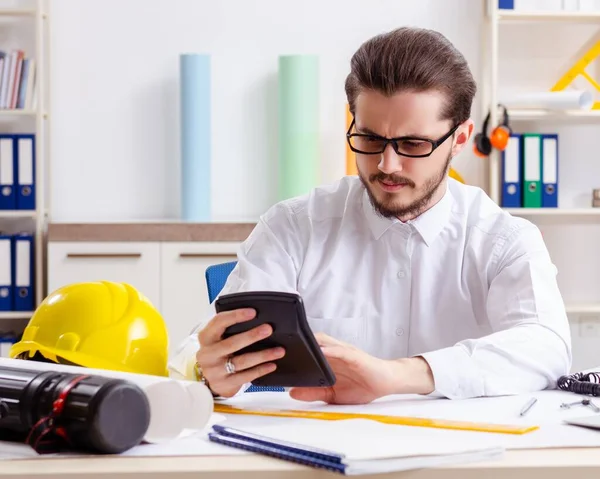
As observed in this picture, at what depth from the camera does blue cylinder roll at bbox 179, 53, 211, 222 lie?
4.02 m

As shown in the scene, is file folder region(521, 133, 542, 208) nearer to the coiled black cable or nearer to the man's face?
the man's face

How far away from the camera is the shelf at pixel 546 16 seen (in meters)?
3.93

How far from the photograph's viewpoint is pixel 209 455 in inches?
42.3

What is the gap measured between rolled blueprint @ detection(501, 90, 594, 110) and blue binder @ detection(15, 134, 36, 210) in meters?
1.96

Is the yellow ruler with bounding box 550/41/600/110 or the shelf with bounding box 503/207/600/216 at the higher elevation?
the yellow ruler with bounding box 550/41/600/110

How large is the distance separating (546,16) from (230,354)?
298cm

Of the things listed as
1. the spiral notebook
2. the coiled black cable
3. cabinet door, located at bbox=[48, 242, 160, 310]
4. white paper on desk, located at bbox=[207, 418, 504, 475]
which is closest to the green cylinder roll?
cabinet door, located at bbox=[48, 242, 160, 310]

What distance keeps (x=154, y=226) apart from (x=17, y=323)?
89cm

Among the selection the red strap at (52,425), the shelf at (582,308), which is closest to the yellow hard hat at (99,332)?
the red strap at (52,425)

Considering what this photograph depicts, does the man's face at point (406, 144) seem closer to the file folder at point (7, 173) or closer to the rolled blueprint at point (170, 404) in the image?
the rolled blueprint at point (170, 404)

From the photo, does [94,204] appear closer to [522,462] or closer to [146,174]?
[146,174]

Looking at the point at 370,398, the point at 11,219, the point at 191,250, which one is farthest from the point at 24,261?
the point at 370,398

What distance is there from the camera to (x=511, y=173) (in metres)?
3.94

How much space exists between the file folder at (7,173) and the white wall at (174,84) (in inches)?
9.4
